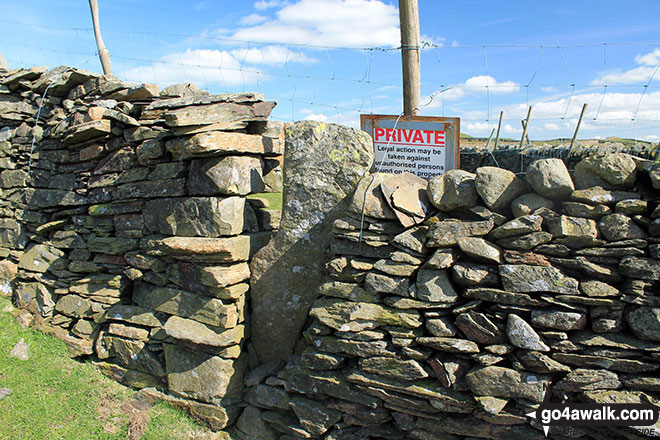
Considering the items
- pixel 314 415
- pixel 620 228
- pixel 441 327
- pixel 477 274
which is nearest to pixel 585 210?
pixel 620 228

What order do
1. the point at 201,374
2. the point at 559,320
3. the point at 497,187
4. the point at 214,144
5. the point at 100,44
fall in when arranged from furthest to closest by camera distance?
the point at 100,44
the point at 201,374
the point at 214,144
the point at 497,187
the point at 559,320

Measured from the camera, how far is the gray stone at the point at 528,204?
153 inches

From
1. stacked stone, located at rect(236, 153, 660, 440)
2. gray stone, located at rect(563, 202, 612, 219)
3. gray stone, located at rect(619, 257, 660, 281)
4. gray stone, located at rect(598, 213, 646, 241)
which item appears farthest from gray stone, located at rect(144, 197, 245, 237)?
gray stone, located at rect(619, 257, 660, 281)

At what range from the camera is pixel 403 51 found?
511 cm

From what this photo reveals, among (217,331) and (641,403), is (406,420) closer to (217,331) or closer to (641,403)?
(641,403)

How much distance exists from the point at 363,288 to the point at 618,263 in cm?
232

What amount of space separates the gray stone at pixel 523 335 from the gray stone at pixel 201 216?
3308 millimetres

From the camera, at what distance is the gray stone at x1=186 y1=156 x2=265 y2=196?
16.9 ft

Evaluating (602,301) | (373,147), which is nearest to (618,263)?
(602,301)

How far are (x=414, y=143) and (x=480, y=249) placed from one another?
→ 5.32 ft

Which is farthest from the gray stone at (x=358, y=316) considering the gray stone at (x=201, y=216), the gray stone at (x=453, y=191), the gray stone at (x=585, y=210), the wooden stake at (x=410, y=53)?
the wooden stake at (x=410, y=53)

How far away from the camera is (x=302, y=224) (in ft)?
16.9

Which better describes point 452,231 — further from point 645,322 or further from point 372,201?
point 645,322

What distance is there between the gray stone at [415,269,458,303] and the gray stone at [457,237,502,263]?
324mm
